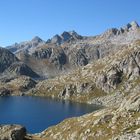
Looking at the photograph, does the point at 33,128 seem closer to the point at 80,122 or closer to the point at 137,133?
the point at 80,122

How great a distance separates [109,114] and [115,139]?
18.8 metres

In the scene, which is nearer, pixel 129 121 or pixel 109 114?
pixel 129 121

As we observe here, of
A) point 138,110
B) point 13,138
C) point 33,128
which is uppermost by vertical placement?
point 138,110

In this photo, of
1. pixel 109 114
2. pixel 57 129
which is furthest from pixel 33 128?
pixel 109 114

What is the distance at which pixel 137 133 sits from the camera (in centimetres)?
5684

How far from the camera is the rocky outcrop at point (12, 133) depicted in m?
66.0

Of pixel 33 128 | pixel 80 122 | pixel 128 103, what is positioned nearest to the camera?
pixel 128 103

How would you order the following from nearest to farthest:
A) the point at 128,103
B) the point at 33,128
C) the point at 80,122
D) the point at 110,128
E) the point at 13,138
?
1. the point at 13,138
2. the point at 110,128
3. the point at 128,103
4. the point at 80,122
5. the point at 33,128

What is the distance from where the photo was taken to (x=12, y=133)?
66688mm

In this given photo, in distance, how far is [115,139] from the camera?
2325 inches

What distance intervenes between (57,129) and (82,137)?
754 inches

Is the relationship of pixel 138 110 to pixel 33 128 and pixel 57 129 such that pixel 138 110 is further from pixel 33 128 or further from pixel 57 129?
pixel 33 128

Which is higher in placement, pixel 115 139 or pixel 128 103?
pixel 128 103

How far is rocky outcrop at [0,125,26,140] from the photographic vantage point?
217 ft
